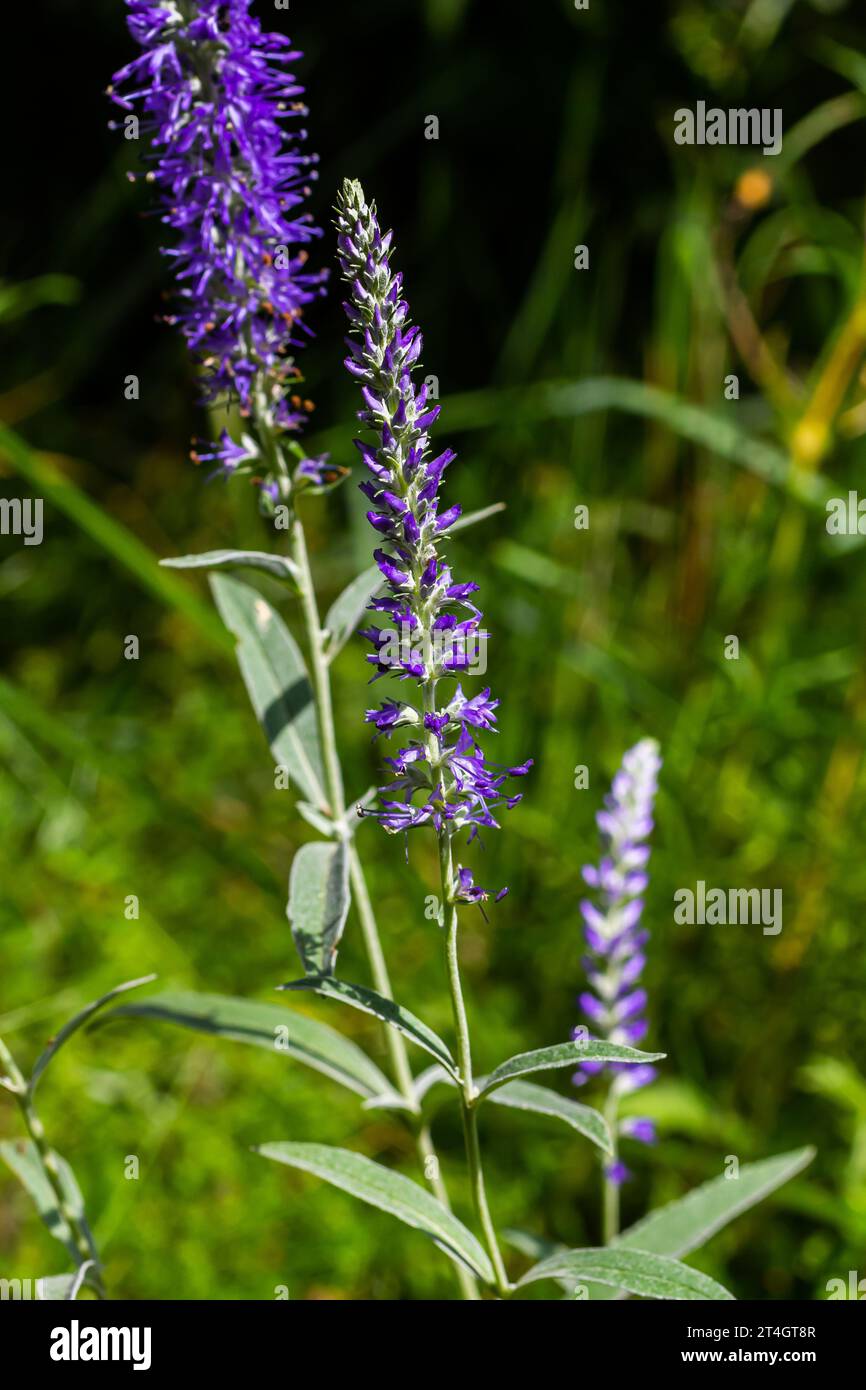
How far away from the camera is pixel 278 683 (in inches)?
83.0

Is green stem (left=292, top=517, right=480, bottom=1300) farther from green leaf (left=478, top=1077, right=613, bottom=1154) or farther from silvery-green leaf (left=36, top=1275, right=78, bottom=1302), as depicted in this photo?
silvery-green leaf (left=36, top=1275, right=78, bottom=1302)

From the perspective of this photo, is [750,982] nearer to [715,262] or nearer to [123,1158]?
[123,1158]

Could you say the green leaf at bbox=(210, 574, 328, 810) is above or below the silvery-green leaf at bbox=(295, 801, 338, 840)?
above

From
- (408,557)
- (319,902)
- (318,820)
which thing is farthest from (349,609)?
(408,557)

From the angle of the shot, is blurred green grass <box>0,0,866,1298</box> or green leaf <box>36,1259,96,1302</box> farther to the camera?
blurred green grass <box>0,0,866,1298</box>

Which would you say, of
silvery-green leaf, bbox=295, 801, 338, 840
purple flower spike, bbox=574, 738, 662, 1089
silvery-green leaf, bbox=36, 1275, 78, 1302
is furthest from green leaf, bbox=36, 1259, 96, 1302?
purple flower spike, bbox=574, 738, 662, 1089

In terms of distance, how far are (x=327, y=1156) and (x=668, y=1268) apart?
17.0 inches

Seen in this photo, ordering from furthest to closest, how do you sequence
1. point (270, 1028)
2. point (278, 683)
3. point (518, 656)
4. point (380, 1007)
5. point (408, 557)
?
point (518, 656)
point (278, 683)
point (270, 1028)
point (380, 1007)
point (408, 557)

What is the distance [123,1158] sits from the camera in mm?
2963

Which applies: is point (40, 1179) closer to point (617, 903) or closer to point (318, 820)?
point (318, 820)

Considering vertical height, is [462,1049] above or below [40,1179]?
above

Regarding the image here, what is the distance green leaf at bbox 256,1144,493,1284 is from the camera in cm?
161

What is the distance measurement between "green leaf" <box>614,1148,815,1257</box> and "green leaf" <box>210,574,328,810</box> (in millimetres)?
830

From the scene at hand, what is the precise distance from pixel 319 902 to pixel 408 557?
0.55 metres
